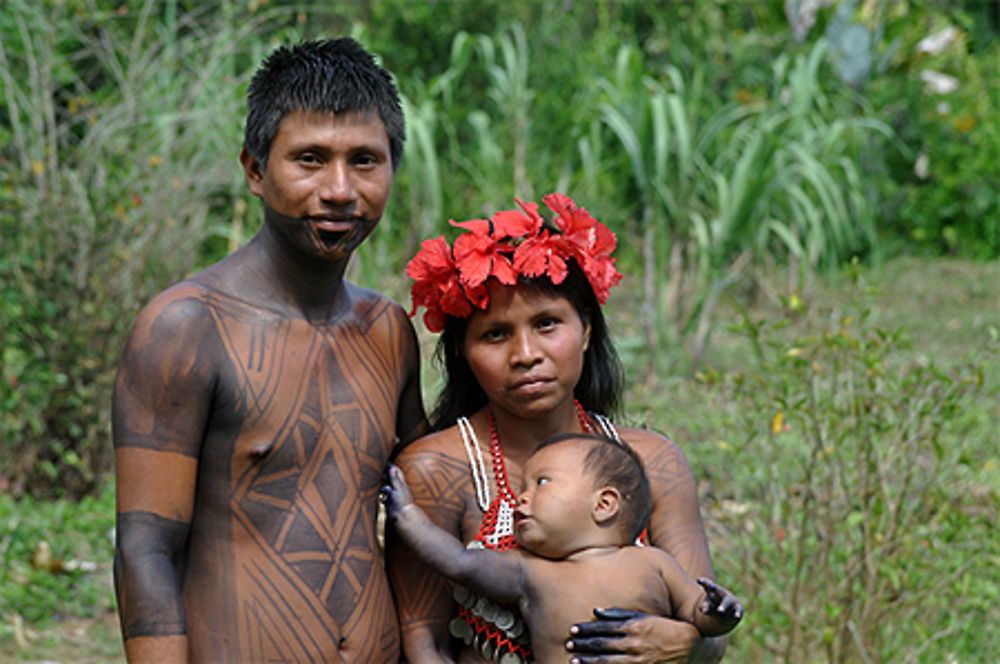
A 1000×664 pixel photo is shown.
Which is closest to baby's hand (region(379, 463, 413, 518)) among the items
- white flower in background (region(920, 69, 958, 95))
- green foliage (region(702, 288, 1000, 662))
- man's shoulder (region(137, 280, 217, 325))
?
man's shoulder (region(137, 280, 217, 325))

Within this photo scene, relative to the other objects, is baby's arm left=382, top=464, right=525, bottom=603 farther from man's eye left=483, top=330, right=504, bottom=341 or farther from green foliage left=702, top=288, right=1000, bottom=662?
green foliage left=702, top=288, right=1000, bottom=662

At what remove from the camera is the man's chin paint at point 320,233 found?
6.82 feet

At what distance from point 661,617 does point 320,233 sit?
1003 mm

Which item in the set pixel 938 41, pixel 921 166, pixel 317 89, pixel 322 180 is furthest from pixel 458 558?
pixel 938 41

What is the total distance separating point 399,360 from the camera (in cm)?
238

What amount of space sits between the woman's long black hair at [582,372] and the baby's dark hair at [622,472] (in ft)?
0.97

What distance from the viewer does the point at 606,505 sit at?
7.04 ft

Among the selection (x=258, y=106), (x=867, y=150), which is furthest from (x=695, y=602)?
(x=867, y=150)

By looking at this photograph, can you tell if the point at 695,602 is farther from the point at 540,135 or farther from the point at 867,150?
the point at 867,150

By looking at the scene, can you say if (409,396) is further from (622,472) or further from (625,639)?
(625,639)

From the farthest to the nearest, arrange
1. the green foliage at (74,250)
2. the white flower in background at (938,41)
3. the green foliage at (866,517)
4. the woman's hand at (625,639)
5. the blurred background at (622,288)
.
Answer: the white flower in background at (938,41) < the green foliage at (74,250) < the blurred background at (622,288) < the green foliage at (866,517) < the woman's hand at (625,639)

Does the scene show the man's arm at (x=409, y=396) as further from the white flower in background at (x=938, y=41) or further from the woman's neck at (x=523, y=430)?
the white flower in background at (x=938, y=41)

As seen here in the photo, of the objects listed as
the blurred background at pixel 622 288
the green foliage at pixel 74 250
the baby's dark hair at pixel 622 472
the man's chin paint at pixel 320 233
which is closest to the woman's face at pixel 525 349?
the baby's dark hair at pixel 622 472

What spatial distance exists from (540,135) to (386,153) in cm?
539
